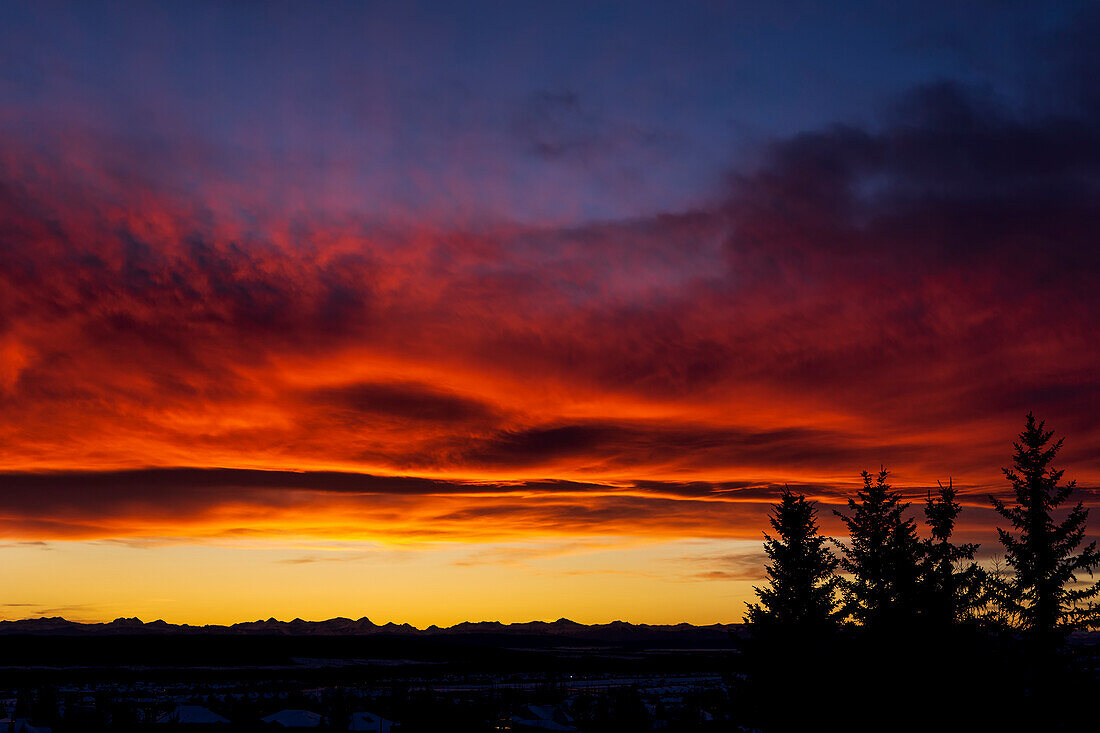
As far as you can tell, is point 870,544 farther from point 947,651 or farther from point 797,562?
point 947,651

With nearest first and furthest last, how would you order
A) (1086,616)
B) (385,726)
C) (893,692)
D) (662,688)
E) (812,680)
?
(893,692), (812,680), (1086,616), (385,726), (662,688)

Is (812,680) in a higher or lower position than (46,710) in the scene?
higher

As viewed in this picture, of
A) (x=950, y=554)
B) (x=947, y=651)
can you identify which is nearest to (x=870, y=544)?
(x=950, y=554)

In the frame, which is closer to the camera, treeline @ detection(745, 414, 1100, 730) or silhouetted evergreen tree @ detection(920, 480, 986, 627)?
treeline @ detection(745, 414, 1100, 730)

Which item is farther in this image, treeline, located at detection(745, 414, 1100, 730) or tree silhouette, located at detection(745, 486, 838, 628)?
tree silhouette, located at detection(745, 486, 838, 628)

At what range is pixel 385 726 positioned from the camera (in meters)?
92.1

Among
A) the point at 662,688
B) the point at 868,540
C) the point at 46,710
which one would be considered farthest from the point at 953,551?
the point at 662,688

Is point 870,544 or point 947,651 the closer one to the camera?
point 947,651

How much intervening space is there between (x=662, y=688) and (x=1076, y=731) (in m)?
173

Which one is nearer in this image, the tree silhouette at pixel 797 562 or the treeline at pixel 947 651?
the treeline at pixel 947 651

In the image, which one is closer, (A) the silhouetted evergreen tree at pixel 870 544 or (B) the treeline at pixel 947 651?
(B) the treeline at pixel 947 651

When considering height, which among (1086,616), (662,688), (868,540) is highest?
(868,540)

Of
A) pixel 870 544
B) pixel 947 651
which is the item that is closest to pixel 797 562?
pixel 870 544

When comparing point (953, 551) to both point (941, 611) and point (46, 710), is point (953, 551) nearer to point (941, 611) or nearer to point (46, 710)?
point (941, 611)
